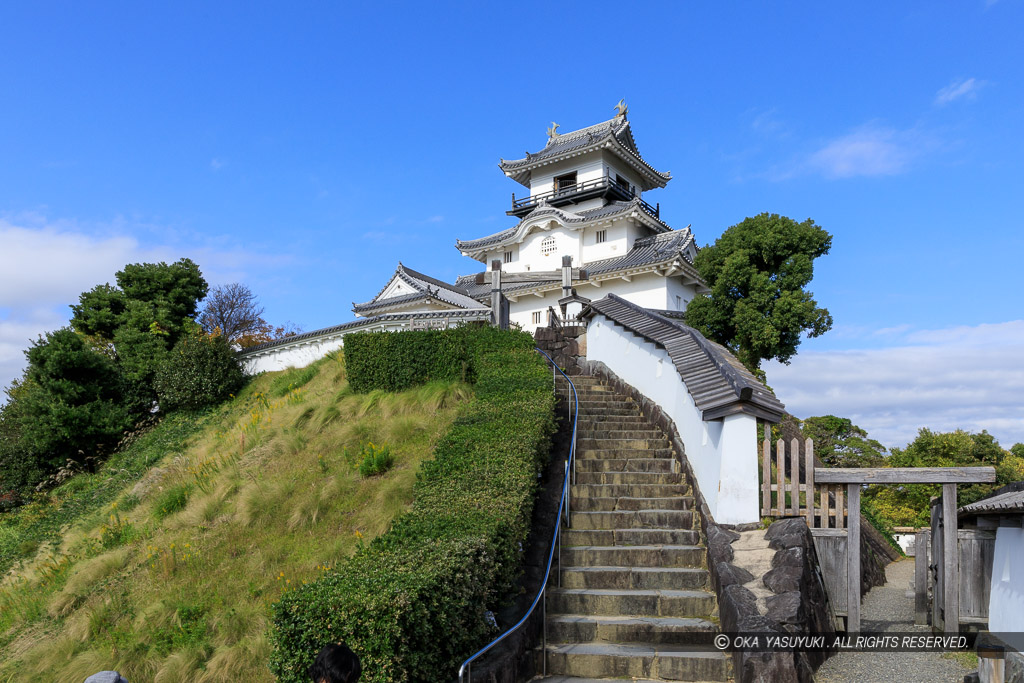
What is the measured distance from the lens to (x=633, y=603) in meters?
7.30

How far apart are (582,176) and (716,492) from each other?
3219cm

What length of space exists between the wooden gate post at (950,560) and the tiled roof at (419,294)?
885 inches

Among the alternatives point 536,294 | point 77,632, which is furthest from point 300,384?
point 536,294

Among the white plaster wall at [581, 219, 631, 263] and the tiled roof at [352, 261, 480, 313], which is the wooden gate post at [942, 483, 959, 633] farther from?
the white plaster wall at [581, 219, 631, 263]

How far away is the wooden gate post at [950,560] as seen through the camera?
26.5ft

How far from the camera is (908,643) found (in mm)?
7879

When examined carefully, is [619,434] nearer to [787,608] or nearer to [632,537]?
[632,537]

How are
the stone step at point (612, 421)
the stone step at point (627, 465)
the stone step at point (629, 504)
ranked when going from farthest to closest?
the stone step at point (612, 421), the stone step at point (627, 465), the stone step at point (629, 504)

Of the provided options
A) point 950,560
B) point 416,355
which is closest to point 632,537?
point 950,560

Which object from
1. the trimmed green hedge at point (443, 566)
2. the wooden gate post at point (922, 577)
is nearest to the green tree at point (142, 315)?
the trimmed green hedge at point (443, 566)

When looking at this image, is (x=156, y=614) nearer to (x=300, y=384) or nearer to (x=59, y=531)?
(x=59, y=531)

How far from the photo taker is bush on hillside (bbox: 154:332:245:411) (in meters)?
18.5

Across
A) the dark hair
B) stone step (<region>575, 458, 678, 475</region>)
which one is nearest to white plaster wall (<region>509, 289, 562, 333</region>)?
stone step (<region>575, 458, 678, 475</region>)

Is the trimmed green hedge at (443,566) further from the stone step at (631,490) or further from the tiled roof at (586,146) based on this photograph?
the tiled roof at (586,146)
